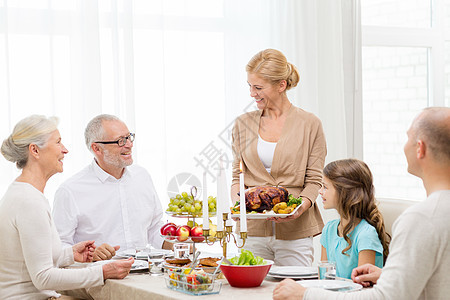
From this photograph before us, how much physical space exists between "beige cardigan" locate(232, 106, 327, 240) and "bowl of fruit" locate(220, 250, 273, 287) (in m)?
0.82

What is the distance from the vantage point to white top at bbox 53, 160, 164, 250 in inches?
114

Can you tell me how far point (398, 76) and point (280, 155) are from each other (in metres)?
2.58

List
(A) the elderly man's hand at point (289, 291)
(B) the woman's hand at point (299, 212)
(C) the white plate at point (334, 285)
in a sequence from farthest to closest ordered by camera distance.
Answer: (B) the woman's hand at point (299, 212)
(C) the white plate at point (334, 285)
(A) the elderly man's hand at point (289, 291)

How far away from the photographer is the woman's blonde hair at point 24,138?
2404 mm

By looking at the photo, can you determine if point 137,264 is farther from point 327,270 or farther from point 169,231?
point 327,270

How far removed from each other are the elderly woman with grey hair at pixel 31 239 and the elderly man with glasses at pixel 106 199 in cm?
47

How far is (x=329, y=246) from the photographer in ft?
8.38

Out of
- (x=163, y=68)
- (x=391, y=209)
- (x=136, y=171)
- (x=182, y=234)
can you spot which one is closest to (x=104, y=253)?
(x=182, y=234)

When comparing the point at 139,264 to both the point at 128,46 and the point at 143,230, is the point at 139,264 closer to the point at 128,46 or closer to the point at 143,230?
the point at 143,230

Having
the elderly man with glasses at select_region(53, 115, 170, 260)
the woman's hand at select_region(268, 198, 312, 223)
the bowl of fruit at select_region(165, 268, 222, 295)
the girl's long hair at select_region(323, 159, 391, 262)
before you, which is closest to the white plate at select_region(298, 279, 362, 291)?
the bowl of fruit at select_region(165, 268, 222, 295)

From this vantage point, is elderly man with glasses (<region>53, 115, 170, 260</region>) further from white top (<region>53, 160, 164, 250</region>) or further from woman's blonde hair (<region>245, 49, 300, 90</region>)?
woman's blonde hair (<region>245, 49, 300, 90</region>)

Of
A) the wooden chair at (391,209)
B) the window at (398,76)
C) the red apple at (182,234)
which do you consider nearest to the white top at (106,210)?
the red apple at (182,234)

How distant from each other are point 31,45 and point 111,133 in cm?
117

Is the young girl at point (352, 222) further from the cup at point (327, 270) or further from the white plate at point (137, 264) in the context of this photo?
the white plate at point (137, 264)
